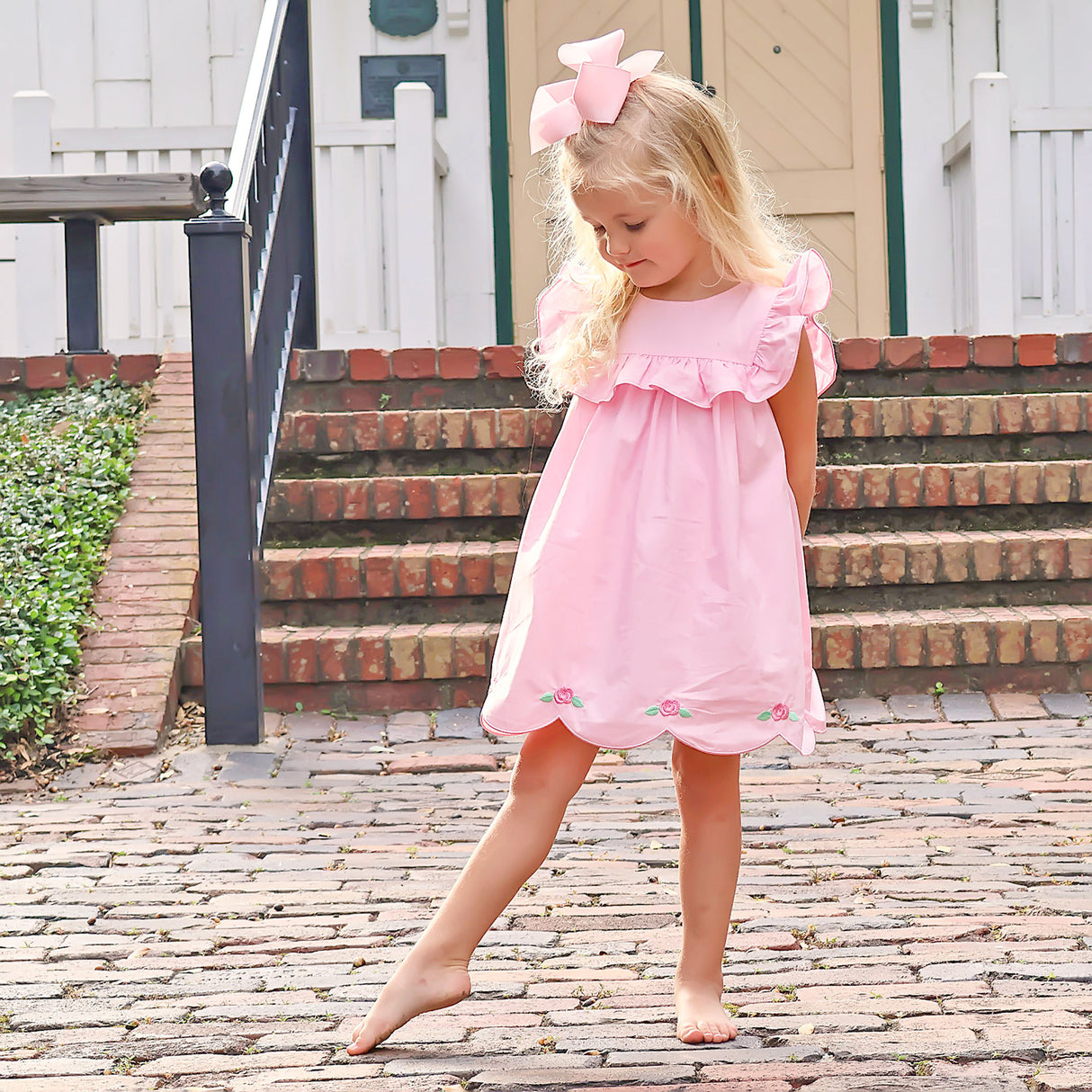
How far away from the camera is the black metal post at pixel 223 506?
4.12 meters

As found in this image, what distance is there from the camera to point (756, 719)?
6.75ft

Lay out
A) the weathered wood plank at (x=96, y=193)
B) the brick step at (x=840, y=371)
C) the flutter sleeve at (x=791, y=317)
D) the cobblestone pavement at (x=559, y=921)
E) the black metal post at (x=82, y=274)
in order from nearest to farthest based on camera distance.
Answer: the cobblestone pavement at (x=559, y=921), the flutter sleeve at (x=791, y=317), the brick step at (x=840, y=371), the weathered wood plank at (x=96, y=193), the black metal post at (x=82, y=274)

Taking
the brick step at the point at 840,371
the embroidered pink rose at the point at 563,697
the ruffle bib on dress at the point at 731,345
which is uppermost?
the brick step at the point at 840,371

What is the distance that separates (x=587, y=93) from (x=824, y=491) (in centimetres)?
318

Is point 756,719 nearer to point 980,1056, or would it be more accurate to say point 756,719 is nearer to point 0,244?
point 980,1056

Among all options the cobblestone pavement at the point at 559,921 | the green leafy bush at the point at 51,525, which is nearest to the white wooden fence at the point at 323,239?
the green leafy bush at the point at 51,525

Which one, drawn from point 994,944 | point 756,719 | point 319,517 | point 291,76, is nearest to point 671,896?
point 994,944

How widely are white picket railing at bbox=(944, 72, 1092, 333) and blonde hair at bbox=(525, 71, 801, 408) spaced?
4.61m

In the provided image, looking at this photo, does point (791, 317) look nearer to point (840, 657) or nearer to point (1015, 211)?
point (840, 657)

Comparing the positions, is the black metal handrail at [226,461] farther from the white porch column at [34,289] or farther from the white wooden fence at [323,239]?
the white porch column at [34,289]

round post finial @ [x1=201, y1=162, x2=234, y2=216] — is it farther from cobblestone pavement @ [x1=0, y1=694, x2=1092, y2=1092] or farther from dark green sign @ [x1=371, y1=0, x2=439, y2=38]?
dark green sign @ [x1=371, y1=0, x2=439, y2=38]

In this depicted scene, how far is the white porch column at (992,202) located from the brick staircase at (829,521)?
110 cm

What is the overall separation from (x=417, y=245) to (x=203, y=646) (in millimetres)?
2817

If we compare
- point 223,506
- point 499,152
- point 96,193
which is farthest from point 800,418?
point 499,152
